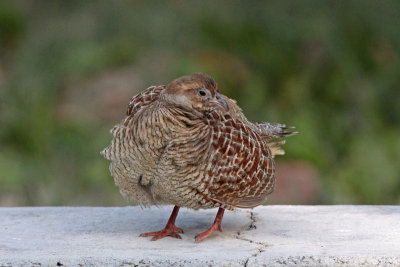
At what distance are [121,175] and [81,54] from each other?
12.7ft

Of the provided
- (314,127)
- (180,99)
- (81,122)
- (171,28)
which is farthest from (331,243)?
(171,28)

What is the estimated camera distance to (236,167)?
4414 mm

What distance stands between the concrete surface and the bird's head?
0.70 m

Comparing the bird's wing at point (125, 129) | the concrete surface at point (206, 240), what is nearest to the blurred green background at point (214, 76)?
the concrete surface at point (206, 240)

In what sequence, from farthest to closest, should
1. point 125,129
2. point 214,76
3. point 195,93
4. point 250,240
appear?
point 214,76
point 250,240
point 125,129
point 195,93

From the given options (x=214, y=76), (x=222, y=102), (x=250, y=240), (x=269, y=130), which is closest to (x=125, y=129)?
(x=222, y=102)

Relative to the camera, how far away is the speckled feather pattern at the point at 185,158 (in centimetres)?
429

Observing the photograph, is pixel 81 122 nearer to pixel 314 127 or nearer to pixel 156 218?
pixel 314 127

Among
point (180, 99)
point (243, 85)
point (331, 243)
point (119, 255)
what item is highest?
point (243, 85)

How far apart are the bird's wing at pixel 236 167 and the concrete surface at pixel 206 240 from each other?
0.77 feet

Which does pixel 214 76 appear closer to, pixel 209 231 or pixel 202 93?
pixel 209 231

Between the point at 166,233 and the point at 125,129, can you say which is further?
the point at 166,233

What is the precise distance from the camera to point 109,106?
7898 millimetres

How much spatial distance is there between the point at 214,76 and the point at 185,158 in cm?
351
